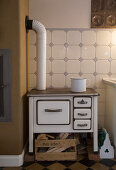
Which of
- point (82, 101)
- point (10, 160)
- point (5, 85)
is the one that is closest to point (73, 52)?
point (82, 101)

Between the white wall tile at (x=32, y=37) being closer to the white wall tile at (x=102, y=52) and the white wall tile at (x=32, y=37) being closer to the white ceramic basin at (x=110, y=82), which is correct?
the white wall tile at (x=102, y=52)

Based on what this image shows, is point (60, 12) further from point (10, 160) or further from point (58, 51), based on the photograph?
point (10, 160)

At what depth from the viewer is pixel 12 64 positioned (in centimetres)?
182

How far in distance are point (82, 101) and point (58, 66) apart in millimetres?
631

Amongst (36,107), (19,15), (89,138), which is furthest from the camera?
(89,138)

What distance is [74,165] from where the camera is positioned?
189 cm

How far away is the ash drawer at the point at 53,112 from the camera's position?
192 cm

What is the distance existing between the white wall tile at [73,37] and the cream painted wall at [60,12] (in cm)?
8

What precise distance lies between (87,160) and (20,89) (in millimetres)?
927

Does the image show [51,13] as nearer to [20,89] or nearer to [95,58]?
[95,58]

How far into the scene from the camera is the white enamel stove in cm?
192

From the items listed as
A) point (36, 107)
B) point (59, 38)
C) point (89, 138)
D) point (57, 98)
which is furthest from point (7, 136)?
point (59, 38)

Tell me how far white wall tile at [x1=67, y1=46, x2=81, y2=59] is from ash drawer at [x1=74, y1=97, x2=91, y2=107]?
25.0 inches

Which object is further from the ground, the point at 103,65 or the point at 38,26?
the point at 38,26
